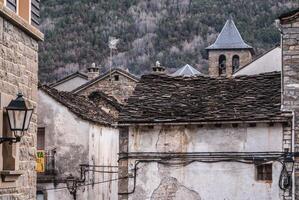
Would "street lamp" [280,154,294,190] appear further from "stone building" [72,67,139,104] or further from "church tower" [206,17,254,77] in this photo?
"church tower" [206,17,254,77]

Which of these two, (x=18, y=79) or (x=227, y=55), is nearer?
(x=18, y=79)

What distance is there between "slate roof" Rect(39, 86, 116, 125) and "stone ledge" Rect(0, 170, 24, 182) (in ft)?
55.3

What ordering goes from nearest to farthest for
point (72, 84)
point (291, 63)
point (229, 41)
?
point (291, 63) → point (72, 84) → point (229, 41)

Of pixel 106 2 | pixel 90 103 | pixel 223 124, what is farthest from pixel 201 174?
pixel 106 2

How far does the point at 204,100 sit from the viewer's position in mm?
22016

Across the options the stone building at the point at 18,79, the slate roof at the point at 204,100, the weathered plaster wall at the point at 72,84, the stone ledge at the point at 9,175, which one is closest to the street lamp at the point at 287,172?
the slate roof at the point at 204,100

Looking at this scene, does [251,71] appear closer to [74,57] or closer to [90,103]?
[90,103]

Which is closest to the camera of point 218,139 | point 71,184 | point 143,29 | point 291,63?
point 291,63

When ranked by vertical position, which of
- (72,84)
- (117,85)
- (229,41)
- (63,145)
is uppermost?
(229,41)

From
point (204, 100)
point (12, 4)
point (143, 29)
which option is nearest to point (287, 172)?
point (204, 100)

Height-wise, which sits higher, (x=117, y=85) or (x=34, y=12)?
(x=117, y=85)

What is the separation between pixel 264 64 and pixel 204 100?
10.5 meters

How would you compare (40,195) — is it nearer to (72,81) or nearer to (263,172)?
(263,172)

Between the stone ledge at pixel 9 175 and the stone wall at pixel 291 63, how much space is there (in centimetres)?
885
